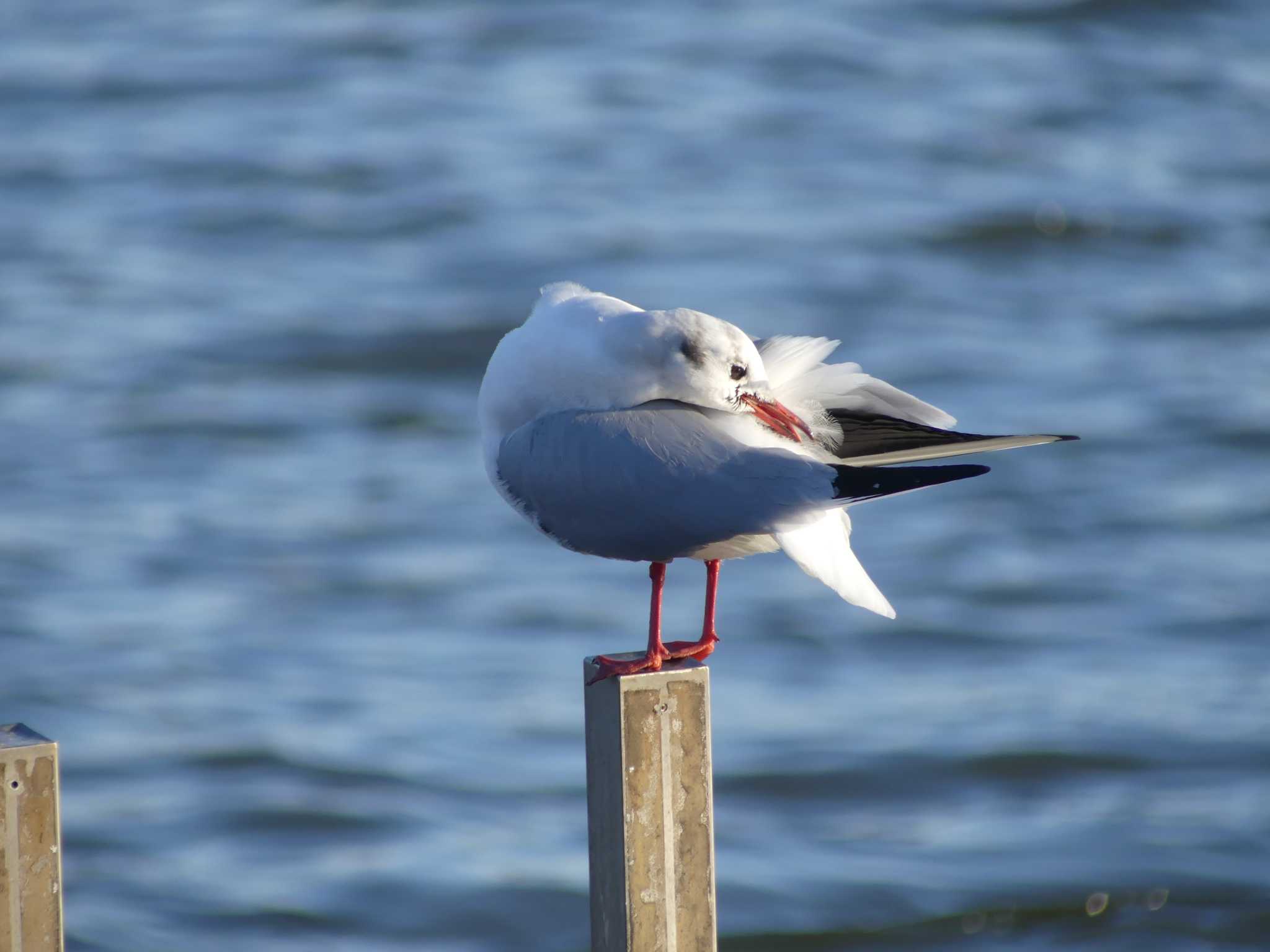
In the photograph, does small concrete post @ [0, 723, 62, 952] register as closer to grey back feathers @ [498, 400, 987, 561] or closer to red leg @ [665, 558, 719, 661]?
grey back feathers @ [498, 400, 987, 561]

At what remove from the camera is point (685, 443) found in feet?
12.3

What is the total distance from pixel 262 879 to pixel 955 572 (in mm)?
4733

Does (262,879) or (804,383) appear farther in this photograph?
(262,879)

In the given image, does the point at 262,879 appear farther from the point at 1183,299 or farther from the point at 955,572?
the point at 1183,299

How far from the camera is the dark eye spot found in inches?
148

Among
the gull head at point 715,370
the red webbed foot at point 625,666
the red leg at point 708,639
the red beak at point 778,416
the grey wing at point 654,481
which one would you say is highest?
the gull head at point 715,370

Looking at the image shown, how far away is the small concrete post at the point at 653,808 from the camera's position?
365 centimetres

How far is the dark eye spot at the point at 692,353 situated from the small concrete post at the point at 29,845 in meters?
1.39

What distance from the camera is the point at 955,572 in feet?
35.9

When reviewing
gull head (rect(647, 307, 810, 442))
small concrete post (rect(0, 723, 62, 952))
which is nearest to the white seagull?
gull head (rect(647, 307, 810, 442))

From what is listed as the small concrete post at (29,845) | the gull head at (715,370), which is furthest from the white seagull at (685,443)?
the small concrete post at (29,845)

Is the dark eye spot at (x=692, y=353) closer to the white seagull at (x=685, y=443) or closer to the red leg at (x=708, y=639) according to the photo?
the white seagull at (x=685, y=443)

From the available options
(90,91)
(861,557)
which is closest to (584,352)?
(861,557)

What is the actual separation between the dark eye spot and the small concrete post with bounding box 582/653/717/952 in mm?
600
